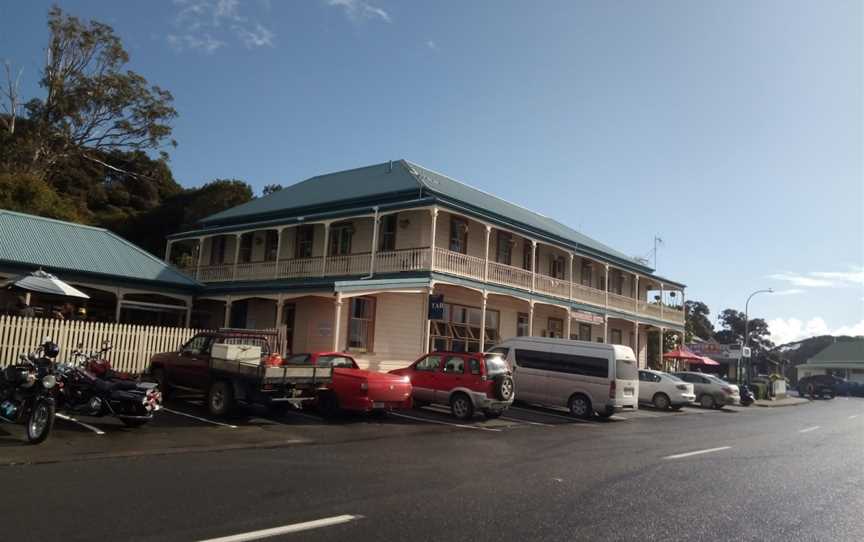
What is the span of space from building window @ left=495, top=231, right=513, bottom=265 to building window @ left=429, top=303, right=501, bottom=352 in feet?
7.50

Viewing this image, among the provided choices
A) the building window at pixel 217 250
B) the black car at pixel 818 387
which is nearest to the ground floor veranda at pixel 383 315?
the building window at pixel 217 250

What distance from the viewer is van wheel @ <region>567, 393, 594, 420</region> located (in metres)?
19.3

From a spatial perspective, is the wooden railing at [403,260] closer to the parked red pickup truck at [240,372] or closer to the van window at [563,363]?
the van window at [563,363]

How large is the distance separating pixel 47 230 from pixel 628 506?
79.7 feet

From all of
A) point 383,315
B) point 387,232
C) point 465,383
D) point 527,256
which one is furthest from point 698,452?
point 527,256

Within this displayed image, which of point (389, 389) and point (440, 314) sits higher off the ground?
point (440, 314)

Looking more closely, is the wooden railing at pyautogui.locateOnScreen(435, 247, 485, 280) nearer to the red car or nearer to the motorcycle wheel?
the red car

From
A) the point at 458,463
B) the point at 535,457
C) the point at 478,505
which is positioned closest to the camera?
the point at 478,505

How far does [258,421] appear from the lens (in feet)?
44.1

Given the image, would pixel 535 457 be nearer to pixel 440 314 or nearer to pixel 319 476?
pixel 319 476

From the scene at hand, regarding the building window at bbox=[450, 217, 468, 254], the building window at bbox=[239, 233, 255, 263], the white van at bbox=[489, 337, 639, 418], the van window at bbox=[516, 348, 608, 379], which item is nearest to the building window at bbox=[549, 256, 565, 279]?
the building window at bbox=[450, 217, 468, 254]

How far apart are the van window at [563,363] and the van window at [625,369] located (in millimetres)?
333

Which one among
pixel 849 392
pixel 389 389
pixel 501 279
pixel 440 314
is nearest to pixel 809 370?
pixel 849 392

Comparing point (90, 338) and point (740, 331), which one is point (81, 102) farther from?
point (740, 331)
